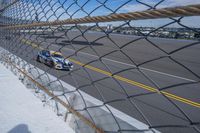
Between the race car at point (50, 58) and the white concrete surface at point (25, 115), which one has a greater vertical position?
the white concrete surface at point (25, 115)

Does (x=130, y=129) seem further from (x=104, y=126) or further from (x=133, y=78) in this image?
(x=133, y=78)

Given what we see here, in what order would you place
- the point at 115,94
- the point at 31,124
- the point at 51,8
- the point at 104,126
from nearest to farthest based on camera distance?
the point at 104,126, the point at 31,124, the point at 51,8, the point at 115,94

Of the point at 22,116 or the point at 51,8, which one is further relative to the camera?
the point at 51,8

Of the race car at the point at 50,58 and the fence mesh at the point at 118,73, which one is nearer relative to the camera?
the fence mesh at the point at 118,73

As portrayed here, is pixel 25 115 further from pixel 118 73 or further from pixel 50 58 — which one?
pixel 50 58

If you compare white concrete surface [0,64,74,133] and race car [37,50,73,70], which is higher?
white concrete surface [0,64,74,133]

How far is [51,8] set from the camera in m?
1.91

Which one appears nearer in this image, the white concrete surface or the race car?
the white concrete surface

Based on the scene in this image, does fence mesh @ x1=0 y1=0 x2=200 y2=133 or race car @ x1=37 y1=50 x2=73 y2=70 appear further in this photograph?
race car @ x1=37 y1=50 x2=73 y2=70

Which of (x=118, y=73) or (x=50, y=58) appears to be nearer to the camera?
(x=118, y=73)

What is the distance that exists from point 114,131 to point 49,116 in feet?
1.60

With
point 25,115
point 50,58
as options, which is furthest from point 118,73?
point 50,58

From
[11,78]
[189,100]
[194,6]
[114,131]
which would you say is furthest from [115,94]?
[194,6]

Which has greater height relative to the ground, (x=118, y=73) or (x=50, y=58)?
(x=118, y=73)
